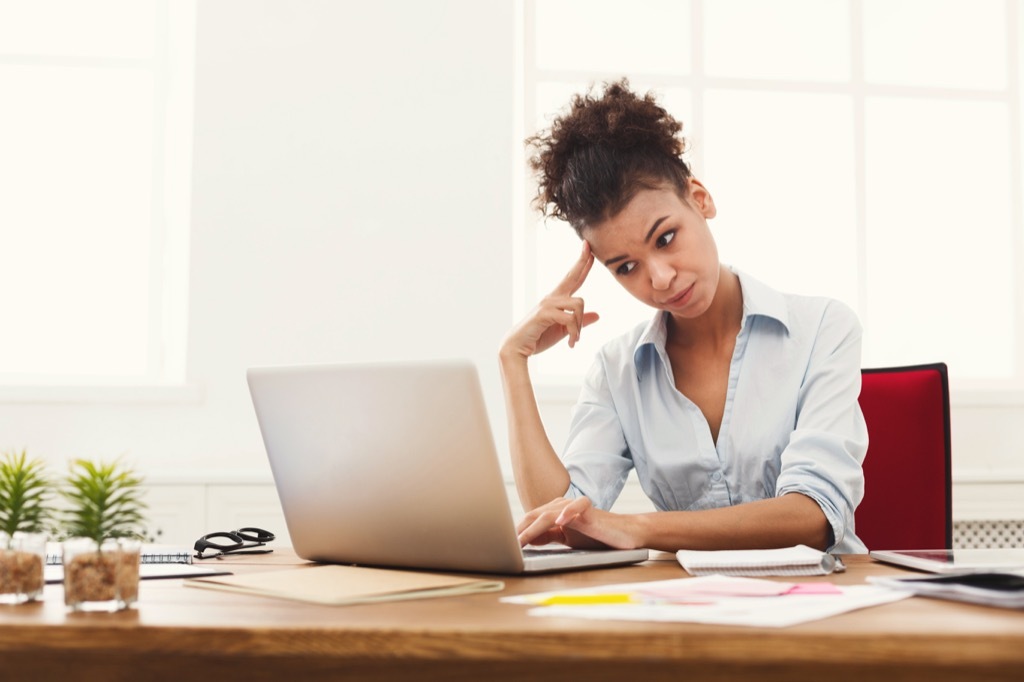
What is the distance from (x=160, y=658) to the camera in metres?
0.61

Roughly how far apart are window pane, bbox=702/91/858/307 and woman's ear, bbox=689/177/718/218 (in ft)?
4.59

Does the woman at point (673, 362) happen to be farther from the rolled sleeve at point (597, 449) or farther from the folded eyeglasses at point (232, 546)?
the folded eyeglasses at point (232, 546)

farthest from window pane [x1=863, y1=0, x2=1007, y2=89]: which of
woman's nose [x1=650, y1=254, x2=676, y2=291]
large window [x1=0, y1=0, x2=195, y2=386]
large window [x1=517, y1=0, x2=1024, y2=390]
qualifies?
large window [x1=0, y1=0, x2=195, y2=386]

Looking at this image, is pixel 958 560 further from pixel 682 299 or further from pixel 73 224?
pixel 73 224

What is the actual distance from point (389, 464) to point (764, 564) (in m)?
0.37

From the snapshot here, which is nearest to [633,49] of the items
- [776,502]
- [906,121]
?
[906,121]

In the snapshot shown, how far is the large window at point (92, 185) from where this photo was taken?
2.76 meters

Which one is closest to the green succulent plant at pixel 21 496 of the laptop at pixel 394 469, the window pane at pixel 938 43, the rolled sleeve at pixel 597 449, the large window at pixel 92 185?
the laptop at pixel 394 469

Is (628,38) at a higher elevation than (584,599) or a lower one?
higher

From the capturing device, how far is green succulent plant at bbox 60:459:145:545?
2.27 ft

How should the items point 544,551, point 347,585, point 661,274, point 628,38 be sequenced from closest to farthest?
1. point 347,585
2. point 544,551
3. point 661,274
4. point 628,38

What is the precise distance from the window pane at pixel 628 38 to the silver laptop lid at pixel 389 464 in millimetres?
2174

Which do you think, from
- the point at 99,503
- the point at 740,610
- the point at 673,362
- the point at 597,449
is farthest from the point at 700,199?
the point at 99,503

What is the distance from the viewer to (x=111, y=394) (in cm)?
258
